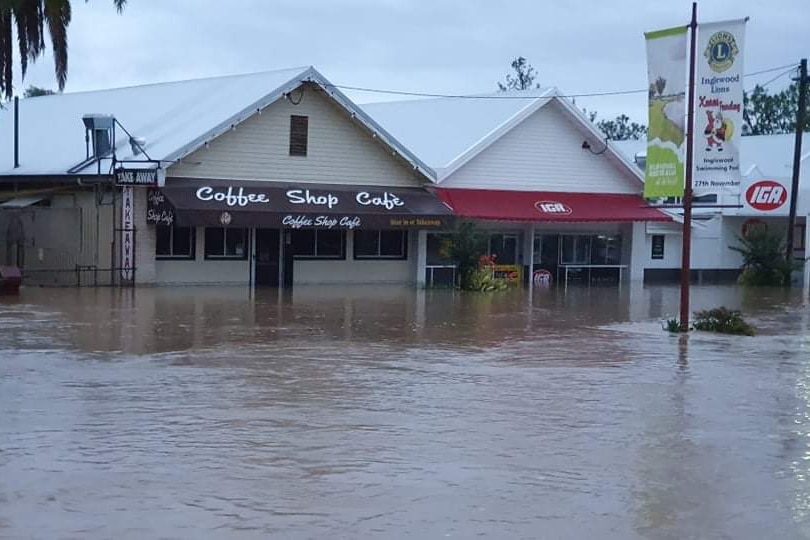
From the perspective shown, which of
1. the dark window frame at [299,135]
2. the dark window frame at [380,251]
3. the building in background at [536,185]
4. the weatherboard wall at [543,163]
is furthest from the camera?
the weatherboard wall at [543,163]

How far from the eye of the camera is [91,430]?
462 inches

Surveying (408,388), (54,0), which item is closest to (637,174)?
(54,0)

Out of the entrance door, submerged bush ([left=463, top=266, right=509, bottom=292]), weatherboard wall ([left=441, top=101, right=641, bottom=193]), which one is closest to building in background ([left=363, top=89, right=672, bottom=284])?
weatherboard wall ([left=441, top=101, right=641, bottom=193])

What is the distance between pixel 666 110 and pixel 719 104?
993mm

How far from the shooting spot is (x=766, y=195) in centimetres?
4581

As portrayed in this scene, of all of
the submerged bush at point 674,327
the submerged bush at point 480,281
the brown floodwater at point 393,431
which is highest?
the submerged bush at point 480,281

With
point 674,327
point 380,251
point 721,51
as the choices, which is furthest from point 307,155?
point 721,51

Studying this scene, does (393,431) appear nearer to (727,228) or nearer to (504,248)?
(504,248)

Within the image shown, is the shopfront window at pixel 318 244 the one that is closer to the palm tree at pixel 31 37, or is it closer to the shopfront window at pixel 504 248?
the shopfront window at pixel 504 248

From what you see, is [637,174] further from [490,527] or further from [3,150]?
[490,527]

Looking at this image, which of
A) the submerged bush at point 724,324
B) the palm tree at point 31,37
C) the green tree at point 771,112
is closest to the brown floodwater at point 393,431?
the submerged bush at point 724,324

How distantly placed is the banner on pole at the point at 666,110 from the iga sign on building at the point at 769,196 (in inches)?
917

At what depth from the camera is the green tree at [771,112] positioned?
291ft

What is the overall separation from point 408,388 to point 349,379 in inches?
40.4
